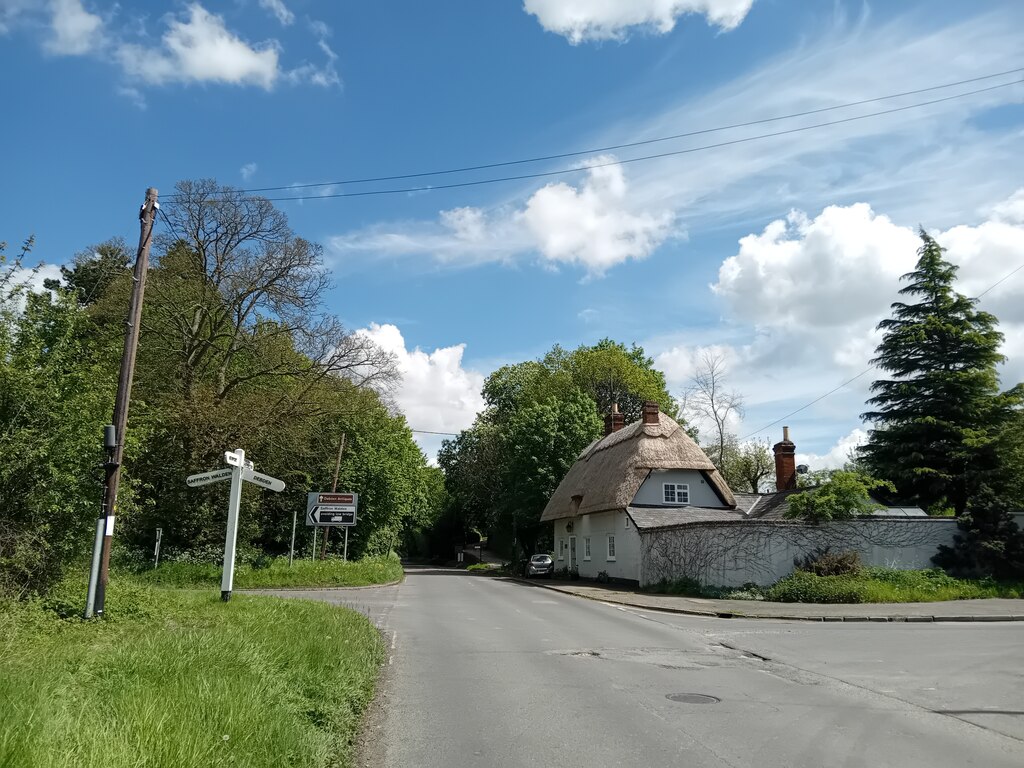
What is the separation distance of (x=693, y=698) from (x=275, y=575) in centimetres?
2382

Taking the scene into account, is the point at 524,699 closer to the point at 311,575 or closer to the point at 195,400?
the point at 311,575

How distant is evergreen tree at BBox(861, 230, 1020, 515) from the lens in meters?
30.2

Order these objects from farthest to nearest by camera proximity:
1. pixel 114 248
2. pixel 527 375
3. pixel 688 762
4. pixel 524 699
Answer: pixel 527 375 → pixel 114 248 → pixel 524 699 → pixel 688 762

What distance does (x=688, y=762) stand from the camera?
619 centimetres

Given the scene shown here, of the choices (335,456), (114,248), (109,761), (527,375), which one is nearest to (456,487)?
(527,375)

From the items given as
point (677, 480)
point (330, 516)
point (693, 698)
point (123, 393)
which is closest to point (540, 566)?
point (677, 480)

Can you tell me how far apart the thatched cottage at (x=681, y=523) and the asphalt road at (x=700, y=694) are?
9.06 m

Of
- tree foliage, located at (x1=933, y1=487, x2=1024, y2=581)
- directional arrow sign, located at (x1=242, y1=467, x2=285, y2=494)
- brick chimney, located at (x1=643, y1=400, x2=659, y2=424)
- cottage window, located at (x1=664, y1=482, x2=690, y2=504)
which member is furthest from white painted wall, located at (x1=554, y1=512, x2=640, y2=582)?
directional arrow sign, located at (x1=242, y1=467, x2=285, y2=494)

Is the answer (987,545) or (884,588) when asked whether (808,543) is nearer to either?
(884,588)

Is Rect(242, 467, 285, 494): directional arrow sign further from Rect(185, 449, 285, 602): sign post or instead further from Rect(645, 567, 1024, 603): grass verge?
Rect(645, 567, 1024, 603): grass verge

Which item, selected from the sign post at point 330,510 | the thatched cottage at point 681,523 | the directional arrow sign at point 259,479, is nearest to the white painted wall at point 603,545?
the thatched cottage at point 681,523

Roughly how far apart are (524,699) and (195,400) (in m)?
26.6

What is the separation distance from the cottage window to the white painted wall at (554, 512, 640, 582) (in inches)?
118

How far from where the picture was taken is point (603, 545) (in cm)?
3691
